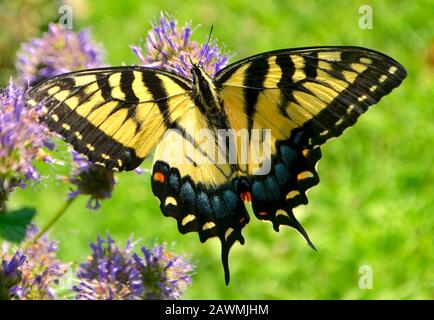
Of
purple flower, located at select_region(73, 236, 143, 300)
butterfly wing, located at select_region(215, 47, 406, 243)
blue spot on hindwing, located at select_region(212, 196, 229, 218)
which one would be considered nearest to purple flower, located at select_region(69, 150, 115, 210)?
purple flower, located at select_region(73, 236, 143, 300)

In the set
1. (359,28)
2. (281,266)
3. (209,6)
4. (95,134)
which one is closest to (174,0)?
(209,6)

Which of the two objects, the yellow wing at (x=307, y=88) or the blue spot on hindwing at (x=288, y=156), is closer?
the yellow wing at (x=307, y=88)

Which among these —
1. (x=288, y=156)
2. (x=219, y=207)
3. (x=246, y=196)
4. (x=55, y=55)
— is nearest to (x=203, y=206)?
(x=219, y=207)

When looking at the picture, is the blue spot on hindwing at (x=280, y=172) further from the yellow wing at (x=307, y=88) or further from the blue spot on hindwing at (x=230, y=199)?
the blue spot on hindwing at (x=230, y=199)

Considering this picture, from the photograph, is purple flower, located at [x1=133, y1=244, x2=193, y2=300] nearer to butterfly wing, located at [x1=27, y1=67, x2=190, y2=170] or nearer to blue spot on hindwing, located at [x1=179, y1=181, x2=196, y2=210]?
blue spot on hindwing, located at [x1=179, y1=181, x2=196, y2=210]

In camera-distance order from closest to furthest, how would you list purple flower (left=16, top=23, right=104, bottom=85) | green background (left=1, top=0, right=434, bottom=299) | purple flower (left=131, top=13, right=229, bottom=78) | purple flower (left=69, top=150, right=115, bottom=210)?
purple flower (left=131, top=13, right=229, bottom=78)
purple flower (left=69, top=150, right=115, bottom=210)
purple flower (left=16, top=23, right=104, bottom=85)
green background (left=1, top=0, right=434, bottom=299)

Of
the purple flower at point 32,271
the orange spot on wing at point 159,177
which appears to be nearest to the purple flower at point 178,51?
the orange spot on wing at point 159,177
